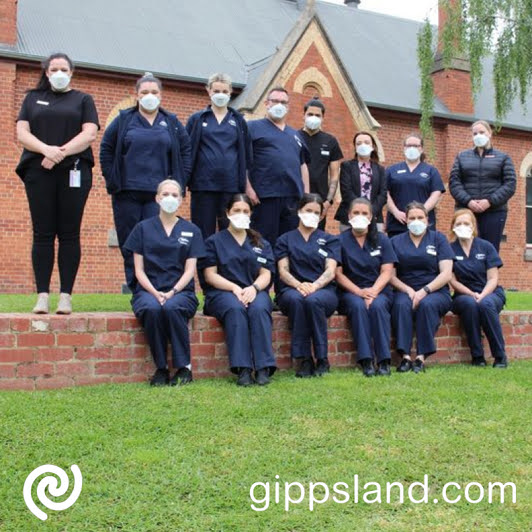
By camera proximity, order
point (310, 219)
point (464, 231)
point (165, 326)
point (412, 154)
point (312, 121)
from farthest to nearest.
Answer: point (412, 154)
point (312, 121)
point (464, 231)
point (310, 219)
point (165, 326)

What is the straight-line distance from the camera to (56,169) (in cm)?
590

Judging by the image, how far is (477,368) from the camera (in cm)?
697

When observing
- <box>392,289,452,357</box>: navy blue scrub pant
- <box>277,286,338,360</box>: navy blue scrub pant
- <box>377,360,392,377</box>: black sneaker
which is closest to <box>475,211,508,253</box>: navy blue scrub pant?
<box>392,289,452,357</box>: navy blue scrub pant

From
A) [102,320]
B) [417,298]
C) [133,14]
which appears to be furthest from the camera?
[133,14]

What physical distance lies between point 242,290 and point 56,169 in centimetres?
184

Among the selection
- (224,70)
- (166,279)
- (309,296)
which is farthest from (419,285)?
(224,70)

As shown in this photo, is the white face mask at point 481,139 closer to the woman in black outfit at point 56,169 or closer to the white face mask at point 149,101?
the white face mask at point 149,101

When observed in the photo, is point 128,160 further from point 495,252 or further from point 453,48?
point 453,48

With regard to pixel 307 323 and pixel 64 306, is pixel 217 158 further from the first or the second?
pixel 64 306

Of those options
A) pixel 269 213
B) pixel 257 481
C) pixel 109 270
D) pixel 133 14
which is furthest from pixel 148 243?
pixel 133 14

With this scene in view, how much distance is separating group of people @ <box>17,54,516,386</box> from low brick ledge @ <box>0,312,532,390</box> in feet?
0.77

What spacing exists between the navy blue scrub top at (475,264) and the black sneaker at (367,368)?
1.66 meters

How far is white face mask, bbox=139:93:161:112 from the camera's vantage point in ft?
20.4

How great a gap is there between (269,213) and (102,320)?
6.85 feet
